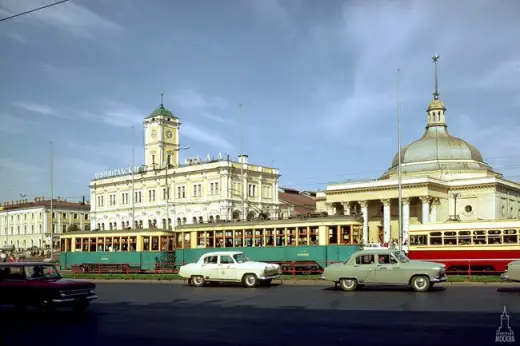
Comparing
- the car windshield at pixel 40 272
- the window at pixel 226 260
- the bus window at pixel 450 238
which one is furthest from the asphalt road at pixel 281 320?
the bus window at pixel 450 238

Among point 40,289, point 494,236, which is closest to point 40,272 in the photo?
point 40,289

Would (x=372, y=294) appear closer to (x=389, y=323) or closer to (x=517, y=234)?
(x=389, y=323)

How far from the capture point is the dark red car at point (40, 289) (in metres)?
16.2

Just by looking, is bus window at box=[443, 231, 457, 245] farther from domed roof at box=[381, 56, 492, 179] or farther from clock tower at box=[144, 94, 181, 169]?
clock tower at box=[144, 94, 181, 169]

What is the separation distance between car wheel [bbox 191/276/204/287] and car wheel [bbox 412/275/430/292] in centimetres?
973

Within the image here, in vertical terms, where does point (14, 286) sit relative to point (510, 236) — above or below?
below

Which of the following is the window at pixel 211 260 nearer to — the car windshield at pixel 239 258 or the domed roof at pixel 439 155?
the car windshield at pixel 239 258

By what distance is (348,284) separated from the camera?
2298cm

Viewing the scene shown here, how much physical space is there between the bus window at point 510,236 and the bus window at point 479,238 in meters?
1.05

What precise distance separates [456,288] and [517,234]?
932cm

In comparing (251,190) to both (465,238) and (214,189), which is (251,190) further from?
(465,238)

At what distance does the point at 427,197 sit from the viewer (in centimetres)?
7112

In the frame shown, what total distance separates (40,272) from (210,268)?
10.6 metres

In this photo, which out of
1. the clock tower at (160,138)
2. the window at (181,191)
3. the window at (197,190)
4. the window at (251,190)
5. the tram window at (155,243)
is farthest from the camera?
the clock tower at (160,138)
